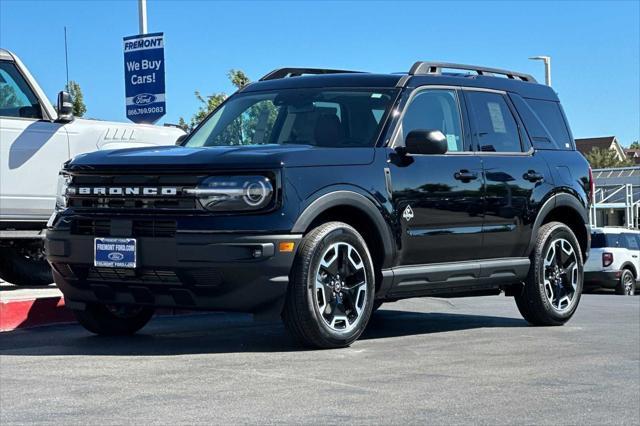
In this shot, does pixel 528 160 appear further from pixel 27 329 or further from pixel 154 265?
pixel 27 329

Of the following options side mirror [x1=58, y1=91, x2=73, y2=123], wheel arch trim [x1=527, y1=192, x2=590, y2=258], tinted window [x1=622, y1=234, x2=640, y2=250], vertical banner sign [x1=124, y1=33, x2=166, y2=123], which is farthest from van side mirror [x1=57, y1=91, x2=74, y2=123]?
tinted window [x1=622, y1=234, x2=640, y2=250]

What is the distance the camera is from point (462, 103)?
8.45 meters

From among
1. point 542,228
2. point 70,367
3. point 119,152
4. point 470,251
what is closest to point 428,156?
point 470,251

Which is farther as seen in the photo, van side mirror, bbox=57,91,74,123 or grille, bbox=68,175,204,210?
van side mirror, bbox=57,91,74,123

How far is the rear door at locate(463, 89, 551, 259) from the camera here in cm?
826

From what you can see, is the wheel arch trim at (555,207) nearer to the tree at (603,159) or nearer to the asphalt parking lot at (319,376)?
the asphalt parking lot at (319,376)

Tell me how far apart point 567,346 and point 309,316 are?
6.68 feet

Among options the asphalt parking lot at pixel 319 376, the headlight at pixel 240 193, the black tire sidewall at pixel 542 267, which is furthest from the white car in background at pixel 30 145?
the black tire sidewall at pixel 542 267

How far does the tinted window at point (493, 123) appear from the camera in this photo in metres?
8.52

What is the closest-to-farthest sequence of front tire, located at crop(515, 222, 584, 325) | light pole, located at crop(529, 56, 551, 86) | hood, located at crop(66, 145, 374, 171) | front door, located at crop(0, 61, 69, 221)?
hood, located at crop(66, 145, 374, 171) → front tire, located at crop(515, 222, 584, 325) → front door, located at crop(0, 61, 69, 221) → light pole, located at crop(529, 56, 551, 86)

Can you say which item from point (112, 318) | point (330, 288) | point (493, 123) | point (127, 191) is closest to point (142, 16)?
point (493, 123)

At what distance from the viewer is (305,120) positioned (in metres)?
7.80

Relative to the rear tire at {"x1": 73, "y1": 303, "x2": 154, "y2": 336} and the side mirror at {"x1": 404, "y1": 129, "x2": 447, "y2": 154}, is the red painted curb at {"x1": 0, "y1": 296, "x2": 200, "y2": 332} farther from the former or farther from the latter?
the side mirror at {"x1": 404, "y1": 129, "x2": 447, "y2": 154}

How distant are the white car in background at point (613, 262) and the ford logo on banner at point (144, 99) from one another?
12793 mm
